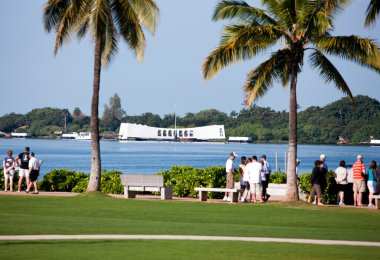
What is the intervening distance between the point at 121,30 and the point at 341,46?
885cm

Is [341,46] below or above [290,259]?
above

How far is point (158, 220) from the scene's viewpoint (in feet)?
77.6

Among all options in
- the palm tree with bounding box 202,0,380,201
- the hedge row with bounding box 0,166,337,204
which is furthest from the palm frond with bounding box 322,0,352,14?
the hedge row with bounding box 0,166,337,204

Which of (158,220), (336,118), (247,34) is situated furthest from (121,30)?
(336,118)

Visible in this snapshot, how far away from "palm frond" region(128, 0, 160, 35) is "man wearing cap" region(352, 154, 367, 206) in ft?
30.6

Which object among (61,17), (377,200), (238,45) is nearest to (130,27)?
(61,17)

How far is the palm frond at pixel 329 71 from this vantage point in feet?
99.3

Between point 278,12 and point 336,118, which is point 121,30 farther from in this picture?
point 336,118

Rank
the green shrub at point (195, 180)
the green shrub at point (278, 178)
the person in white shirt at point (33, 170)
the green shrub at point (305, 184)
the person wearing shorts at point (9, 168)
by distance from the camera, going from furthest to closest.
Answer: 1. the green shrub at point (278, 178)
2. the green shrub at point (195, 180)
3. the person wearing shorts at point (9, 168)
4. the green shrub at point (305, 184)
5. the person in white shirt at point (33, 170)

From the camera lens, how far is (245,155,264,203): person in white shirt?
29.9 metres

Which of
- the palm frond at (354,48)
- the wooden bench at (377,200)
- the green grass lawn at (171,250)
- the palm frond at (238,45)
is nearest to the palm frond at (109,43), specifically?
the palm frond at (238,45)

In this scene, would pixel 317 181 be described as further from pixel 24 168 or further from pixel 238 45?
pixel 24 168

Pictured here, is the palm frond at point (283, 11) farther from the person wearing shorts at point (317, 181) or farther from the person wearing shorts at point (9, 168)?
the person wearing shorts at point (9, 168)

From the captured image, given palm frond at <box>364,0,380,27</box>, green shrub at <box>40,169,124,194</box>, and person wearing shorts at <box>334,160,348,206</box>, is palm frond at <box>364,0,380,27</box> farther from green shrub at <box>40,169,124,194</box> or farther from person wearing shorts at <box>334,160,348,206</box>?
green shrub at <box>40,169,124,194</box>
